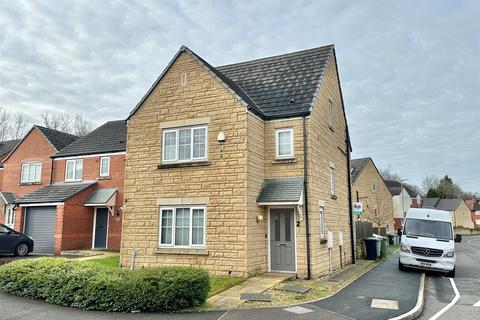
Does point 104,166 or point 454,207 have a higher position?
point 104,166

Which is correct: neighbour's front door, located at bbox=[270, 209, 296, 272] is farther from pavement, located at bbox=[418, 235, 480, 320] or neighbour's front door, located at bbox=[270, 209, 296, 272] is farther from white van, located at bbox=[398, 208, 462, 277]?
white van, located at bbox=[398, 208, 462, 277]

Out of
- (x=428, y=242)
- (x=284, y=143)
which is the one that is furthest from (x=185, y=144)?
(x=428, y=242)

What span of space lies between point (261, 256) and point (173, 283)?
5789mm

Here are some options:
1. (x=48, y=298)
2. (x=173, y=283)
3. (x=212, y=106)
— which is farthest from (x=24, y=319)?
(x=212, y=106)

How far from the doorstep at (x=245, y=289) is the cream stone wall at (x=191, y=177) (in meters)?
0.76

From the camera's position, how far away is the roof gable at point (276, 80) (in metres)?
15.5

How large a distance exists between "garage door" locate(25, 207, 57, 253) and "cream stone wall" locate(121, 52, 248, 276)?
10.7m

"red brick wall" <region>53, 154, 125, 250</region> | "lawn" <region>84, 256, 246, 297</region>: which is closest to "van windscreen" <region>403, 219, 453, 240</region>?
"lawn" <region>84, 256, 246, 297</region>

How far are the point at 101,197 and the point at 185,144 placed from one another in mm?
11835

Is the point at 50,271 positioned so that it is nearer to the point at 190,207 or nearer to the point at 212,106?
the point at 190,207

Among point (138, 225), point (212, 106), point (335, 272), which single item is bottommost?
point (335, 272)

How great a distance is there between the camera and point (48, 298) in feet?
33.1

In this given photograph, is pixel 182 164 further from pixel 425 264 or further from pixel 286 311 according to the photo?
pixel 425 264

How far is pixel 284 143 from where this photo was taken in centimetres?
1542
